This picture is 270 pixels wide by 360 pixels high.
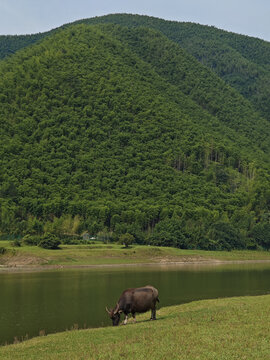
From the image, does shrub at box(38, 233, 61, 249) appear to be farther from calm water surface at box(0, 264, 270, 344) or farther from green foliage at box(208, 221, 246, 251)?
green foliage at box(208, 221, 246, 251)

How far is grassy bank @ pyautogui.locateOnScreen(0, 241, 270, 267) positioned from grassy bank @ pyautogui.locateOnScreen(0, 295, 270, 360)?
78622 mm

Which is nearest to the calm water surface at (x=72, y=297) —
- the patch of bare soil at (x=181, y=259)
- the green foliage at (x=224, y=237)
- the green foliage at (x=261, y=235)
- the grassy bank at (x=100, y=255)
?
the grassy bank at (x=100, y=255)

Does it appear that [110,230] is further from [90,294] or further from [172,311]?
[172,311]

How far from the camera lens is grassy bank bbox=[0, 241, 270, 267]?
351 ft

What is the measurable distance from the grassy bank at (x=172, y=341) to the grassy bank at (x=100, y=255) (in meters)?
78.6

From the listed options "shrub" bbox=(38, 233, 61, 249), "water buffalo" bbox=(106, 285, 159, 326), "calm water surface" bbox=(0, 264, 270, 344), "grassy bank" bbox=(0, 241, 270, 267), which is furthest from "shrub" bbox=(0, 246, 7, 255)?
"water buffalo" bbox=(106, 285, 159, 326)

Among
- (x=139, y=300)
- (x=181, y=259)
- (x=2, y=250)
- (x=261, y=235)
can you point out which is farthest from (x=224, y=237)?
(x=139, y=300)

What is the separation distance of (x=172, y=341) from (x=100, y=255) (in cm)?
9331

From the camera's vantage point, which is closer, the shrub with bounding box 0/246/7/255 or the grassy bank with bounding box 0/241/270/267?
the grassy bank with bounding box 0/241/270/267

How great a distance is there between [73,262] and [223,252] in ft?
188

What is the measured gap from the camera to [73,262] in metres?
108

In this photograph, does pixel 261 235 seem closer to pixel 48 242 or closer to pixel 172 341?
pixel 48 242

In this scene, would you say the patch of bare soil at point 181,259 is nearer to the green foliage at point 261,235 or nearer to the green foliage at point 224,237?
the green foliage at point 224,237

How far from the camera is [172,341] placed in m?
23.8
